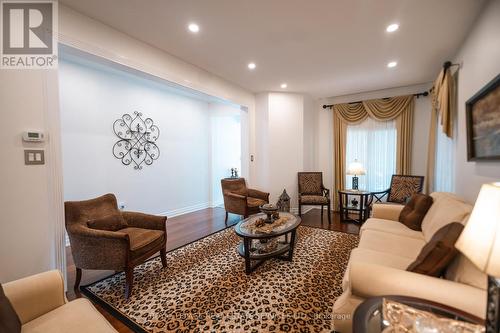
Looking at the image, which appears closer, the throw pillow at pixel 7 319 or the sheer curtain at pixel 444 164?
the throw pillow at pixel 7 319

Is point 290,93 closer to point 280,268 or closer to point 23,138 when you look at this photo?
point 280,268

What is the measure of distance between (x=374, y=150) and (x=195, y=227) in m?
4.01

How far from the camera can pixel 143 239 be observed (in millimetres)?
2223

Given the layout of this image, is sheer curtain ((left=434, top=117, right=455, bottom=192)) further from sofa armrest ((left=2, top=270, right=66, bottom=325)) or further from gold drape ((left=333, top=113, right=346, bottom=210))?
sofa armrest ((left=2, top=270, right=66, bottom=325))

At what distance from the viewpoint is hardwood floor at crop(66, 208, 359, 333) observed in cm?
247

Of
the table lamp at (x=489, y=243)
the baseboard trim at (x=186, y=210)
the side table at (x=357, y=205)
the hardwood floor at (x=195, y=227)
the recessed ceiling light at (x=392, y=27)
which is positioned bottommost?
the hardwood floor at (x=195, y=227)

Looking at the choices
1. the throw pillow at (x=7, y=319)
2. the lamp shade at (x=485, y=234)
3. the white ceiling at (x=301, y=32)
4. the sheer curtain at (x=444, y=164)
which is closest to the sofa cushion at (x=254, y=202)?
the white ceiling at (x=301, y=32)

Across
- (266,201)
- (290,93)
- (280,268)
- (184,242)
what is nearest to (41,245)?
(184,242)

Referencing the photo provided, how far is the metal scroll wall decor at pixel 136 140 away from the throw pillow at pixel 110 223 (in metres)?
1.82

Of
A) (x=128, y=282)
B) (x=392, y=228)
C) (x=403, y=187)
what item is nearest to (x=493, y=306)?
(x=392, y=228)

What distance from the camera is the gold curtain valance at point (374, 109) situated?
4324 millimetres

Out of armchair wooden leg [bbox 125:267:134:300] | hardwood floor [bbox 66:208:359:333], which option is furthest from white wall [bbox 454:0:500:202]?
armchair wooden leg [bbox 125:267:134:300]

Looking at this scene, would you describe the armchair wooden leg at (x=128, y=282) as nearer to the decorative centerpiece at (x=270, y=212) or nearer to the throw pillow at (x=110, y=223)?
the throw pillow at (x=110, y=223)

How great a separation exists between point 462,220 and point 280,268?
5.52ft
